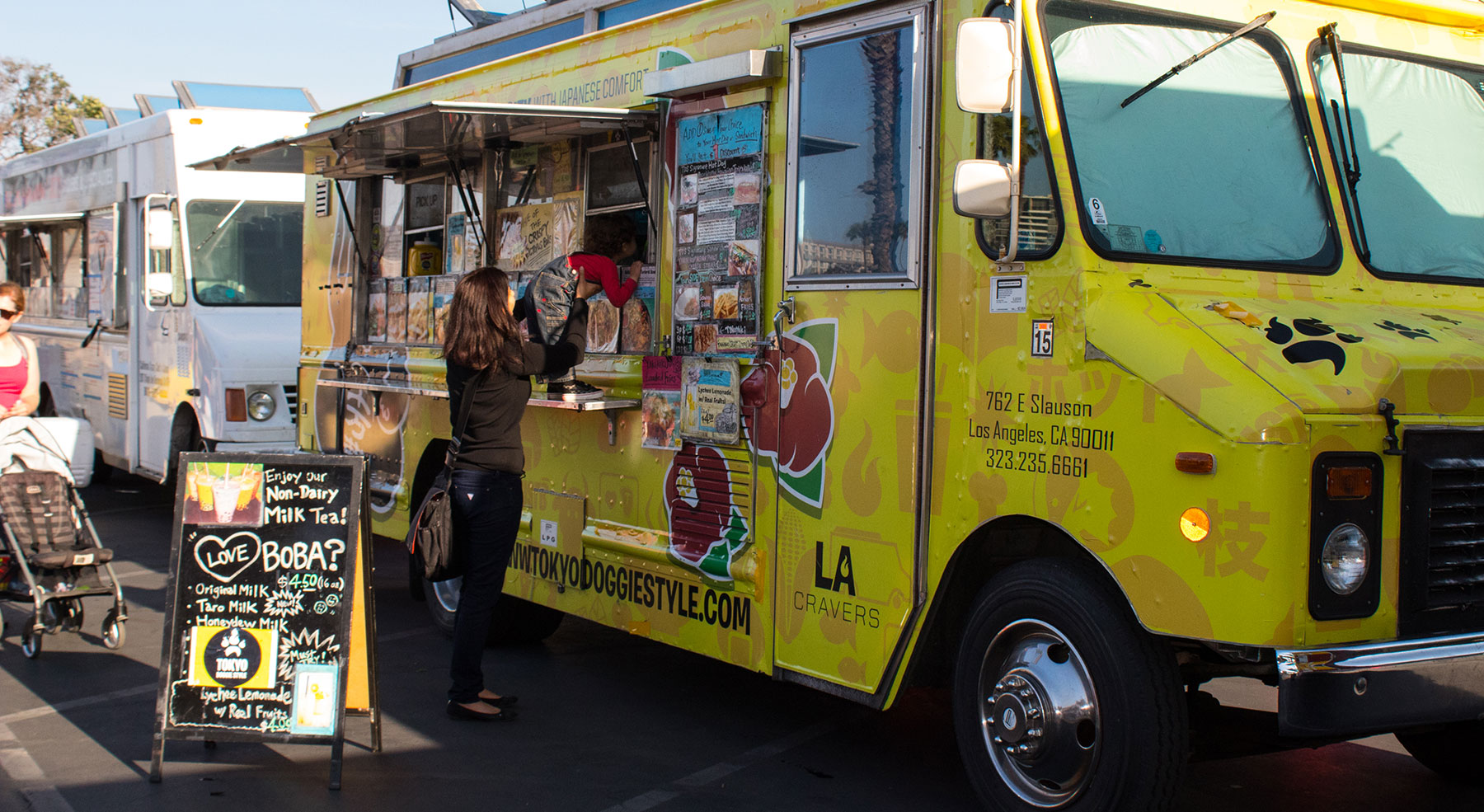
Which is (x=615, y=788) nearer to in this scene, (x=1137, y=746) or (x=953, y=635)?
(x=953, y=635)

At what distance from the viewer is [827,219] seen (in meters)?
4.91

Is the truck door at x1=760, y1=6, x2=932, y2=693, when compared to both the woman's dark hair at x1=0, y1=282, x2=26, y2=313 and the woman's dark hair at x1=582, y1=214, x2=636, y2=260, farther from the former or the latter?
the woman's dark hair at x1=0, y1=282, x2=26, y2=313

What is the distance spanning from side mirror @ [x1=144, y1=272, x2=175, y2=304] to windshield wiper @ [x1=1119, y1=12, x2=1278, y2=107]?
8.69 m

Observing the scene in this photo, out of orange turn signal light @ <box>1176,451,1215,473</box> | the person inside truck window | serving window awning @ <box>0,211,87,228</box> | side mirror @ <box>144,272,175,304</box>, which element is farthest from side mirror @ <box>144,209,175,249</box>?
orange turn signal light @ <box>1176,451,1215,473</box>

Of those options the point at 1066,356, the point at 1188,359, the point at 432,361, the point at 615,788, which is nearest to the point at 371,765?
the point at 615,788

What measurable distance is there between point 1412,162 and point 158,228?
910cm

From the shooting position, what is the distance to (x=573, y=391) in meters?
6.08

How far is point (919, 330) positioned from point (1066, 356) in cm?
66

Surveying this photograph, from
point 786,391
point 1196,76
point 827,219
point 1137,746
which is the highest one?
point 1196,76

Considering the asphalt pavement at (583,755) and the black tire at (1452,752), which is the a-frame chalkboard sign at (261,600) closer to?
the asphalt pavement at (583,755)

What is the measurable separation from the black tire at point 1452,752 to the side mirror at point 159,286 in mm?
9367

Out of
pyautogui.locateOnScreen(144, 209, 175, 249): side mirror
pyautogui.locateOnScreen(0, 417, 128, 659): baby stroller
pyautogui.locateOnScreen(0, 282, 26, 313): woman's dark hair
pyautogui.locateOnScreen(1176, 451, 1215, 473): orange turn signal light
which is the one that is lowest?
pyautogui.locateOnScreen(0, 417, 128, 659): baby stroller

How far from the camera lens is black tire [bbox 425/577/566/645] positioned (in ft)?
23.5

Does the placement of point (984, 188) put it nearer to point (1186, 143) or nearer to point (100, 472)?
point (1186, 143)
